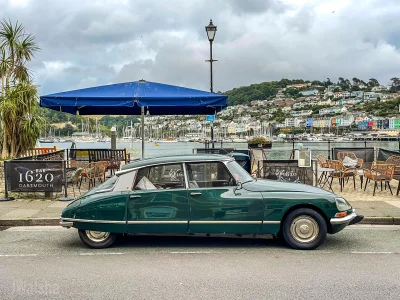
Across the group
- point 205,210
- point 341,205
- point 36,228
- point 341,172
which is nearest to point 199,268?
point 205,210

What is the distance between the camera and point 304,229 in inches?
252

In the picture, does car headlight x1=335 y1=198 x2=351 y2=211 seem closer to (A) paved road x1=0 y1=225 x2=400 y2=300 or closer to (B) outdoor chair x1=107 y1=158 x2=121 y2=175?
(A) paved road x1=0 y1=225 x2=400 y2=300

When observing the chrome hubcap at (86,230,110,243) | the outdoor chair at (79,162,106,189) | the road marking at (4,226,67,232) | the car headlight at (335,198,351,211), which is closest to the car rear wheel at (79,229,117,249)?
the chrome hubcap at (86,230,110,243)

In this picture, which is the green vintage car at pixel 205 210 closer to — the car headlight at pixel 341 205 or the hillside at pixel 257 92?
the car headlight at pixel 341 205

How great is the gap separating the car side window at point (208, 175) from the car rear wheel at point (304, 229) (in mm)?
1047

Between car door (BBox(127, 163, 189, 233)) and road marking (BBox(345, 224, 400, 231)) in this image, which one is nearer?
car door (BBox(127, 163, 189, 233))

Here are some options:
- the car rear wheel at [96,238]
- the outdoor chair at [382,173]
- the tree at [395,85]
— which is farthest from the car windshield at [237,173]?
the tree at [395,85]

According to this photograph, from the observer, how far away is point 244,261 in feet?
19.2

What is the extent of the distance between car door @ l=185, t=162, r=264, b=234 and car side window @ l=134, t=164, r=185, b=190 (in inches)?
10.8

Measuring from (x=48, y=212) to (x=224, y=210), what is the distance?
4579 millimetres

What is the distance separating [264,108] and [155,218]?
355 feet

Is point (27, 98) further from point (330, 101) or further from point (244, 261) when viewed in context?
point (330, 101)

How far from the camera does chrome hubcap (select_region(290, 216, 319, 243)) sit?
20.9ft

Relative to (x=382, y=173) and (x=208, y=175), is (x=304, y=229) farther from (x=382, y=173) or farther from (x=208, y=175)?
(x=382, y=173)
